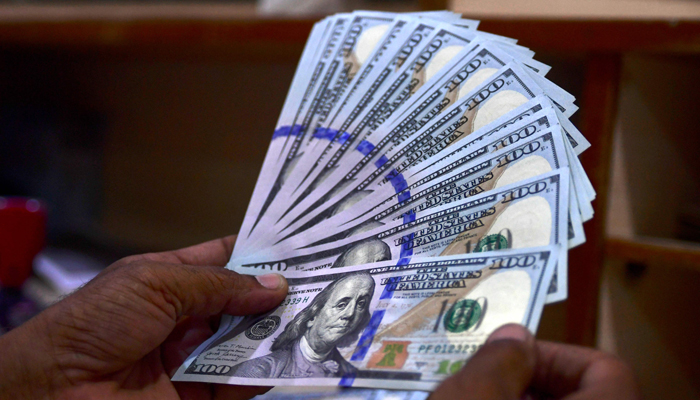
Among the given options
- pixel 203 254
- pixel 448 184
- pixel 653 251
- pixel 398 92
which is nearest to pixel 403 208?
pixel 448 184

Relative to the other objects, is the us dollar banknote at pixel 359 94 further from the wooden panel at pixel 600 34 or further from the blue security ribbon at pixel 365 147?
the wooden panel at pixel 600 34

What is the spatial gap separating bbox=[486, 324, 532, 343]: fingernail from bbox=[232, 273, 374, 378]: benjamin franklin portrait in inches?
5.0

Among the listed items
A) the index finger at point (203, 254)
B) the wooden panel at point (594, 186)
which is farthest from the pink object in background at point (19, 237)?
the wooden panel at point (594, 186)

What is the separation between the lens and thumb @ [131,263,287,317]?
491 millimetres

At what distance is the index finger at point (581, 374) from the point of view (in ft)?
1.12

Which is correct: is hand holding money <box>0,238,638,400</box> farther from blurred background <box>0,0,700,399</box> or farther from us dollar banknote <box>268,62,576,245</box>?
blurred background <box>0,0,700,399</box>

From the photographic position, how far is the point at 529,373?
1.18 feet

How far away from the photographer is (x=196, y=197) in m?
1.57

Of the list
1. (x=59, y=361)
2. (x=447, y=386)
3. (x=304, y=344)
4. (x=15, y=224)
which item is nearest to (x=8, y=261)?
(x=15, y=224)

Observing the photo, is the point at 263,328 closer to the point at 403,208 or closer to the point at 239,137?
the point at 403,208

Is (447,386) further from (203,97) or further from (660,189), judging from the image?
(203,97)

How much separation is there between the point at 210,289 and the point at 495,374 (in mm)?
298

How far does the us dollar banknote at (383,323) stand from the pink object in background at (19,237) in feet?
2.62

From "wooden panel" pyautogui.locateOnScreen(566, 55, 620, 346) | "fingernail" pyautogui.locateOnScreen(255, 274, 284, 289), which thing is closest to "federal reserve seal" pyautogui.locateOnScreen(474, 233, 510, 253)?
"fingernail" pyautogui.locateOnScreen(255, 274, 284, 289)
